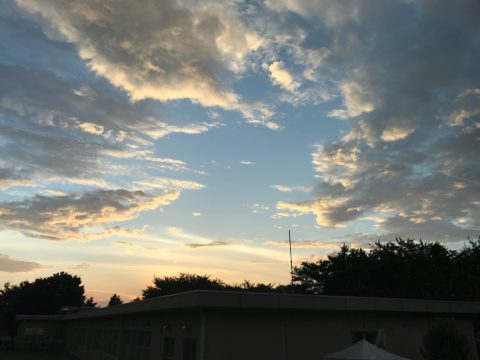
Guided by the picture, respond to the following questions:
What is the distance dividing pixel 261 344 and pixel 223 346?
4.60 ft

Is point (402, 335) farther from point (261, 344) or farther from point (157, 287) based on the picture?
point (157, 287)

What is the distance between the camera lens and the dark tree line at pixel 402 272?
2902 cm

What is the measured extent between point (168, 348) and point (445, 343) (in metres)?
10.1

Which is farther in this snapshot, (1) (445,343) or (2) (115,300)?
(2) (115,300)

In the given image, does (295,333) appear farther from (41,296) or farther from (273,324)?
(41,296)

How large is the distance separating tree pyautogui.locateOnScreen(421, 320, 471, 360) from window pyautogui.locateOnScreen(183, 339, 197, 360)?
8630 millimetres

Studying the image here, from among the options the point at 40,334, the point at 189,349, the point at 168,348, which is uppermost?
the point at 189,349

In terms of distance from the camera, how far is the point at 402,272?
32.1 meters

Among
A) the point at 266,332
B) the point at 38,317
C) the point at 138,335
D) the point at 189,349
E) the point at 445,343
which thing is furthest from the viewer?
the point at 38,317

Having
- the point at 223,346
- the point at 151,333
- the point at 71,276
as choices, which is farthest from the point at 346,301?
the point at 71,276

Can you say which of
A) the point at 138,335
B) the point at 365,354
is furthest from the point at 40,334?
the point at 365,354

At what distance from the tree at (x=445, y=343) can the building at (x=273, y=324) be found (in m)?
0.77

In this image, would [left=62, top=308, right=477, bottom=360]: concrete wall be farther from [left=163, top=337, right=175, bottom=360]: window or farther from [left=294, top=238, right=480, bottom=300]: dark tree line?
[left=294, top=238, right=480, bottom=300]: dark tree line

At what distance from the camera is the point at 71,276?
7338 centimetres
